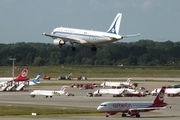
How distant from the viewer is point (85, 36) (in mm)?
129250

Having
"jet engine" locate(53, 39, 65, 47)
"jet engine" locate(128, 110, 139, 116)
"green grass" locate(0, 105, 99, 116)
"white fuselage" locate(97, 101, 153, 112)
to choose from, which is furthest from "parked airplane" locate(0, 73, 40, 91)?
"jet engine" locate(128, 110, 139, 116)

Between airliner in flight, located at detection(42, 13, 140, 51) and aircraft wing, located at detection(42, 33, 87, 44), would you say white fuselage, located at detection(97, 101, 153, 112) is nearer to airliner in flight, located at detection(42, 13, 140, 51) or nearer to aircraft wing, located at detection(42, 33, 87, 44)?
airliner in flight, located at detection(42, 13, 140, 51)

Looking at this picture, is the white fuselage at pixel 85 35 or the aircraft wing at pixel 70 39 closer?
the white fuselage at pixel 85 35

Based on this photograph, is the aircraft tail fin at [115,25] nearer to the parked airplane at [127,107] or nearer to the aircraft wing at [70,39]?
the aircraft wing at [70,39]

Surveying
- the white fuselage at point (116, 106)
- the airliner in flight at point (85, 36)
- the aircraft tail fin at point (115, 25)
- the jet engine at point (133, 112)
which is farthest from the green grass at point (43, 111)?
the aircraft tail fin at point (115, 25)

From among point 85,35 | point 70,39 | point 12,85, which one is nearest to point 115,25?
point 85,35

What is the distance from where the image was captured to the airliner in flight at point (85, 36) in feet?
412

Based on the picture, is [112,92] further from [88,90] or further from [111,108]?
[111,108]

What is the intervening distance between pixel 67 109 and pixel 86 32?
790 inches

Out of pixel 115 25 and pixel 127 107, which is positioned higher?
pixel 115 25

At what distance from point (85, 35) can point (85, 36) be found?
0.84 ft

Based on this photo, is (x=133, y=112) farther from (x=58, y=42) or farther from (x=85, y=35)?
(x=58, y=42)

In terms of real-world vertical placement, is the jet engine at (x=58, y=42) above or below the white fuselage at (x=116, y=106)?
above

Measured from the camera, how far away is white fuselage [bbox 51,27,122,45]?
12562cm
